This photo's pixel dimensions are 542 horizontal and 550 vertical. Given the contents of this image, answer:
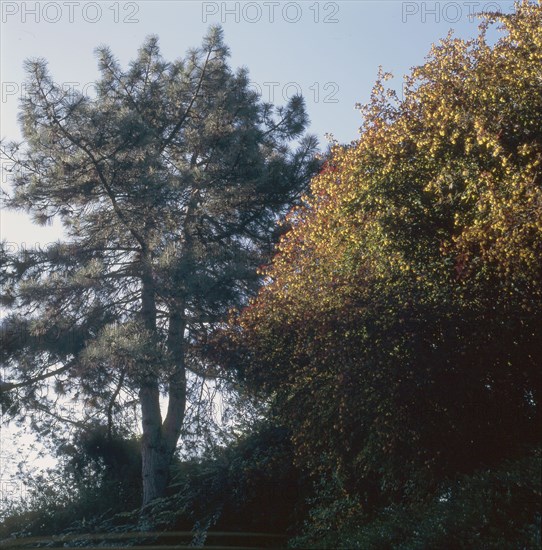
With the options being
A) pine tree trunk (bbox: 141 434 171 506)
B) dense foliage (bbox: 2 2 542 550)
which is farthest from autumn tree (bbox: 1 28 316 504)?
dense foliage (bbox: 2 2 542 550)

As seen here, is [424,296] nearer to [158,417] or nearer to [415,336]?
[415,336]

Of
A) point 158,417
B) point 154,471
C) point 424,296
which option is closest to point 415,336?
point 424,296

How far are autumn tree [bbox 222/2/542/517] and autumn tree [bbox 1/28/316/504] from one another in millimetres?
4166

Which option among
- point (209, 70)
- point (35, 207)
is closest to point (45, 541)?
point (35, 207)

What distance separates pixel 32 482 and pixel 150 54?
469 inches

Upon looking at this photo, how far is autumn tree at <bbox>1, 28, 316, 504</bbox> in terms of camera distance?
58.9ft

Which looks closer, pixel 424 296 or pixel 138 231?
pixel 424 296

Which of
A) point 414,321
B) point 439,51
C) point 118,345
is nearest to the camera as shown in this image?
point 414,321

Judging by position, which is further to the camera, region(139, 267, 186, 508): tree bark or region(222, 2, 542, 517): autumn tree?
region(139, 267, 186, 508): tree bark

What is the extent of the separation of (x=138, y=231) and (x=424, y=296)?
31.9 feet

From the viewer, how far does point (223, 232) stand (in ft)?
69.6

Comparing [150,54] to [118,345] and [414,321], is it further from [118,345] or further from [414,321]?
[414,321]

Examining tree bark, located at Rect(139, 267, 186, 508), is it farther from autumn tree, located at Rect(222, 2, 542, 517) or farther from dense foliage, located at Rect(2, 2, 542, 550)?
autumn tree, located at Rect(222, 2, 542, 517)

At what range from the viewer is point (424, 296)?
38.5ft
